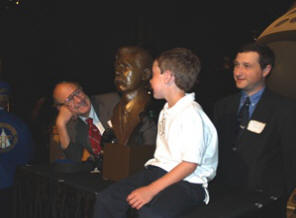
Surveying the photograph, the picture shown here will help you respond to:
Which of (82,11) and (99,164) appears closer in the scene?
(99,164)

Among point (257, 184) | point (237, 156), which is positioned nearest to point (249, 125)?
point (237, 156)

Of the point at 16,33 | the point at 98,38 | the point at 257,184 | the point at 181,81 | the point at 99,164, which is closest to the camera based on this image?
the point at 181,81

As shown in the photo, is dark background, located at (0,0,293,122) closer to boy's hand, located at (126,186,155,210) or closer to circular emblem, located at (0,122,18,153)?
circular emblem, located at (0,122,18,153)

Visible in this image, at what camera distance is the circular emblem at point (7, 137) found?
263 cm

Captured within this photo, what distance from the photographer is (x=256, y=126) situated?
190cm

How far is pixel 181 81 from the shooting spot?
1432 millimetres

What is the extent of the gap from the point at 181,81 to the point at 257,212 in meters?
0.71

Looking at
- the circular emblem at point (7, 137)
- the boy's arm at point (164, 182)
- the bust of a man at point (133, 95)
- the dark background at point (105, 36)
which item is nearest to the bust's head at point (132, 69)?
the bust of a man at point (133, 95)

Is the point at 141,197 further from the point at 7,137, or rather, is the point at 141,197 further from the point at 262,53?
the point at 7,137

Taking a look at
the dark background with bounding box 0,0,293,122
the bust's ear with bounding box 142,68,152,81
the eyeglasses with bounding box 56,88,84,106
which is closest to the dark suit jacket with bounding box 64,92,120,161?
the eyeglasses with bounding box 56,88,84,106

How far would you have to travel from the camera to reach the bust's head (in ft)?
6.31

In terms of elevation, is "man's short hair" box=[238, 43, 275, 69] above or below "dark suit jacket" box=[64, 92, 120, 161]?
above

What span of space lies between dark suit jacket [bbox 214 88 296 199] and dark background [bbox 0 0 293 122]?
2133mm

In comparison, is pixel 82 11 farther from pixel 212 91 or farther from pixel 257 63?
pixel 257 63
